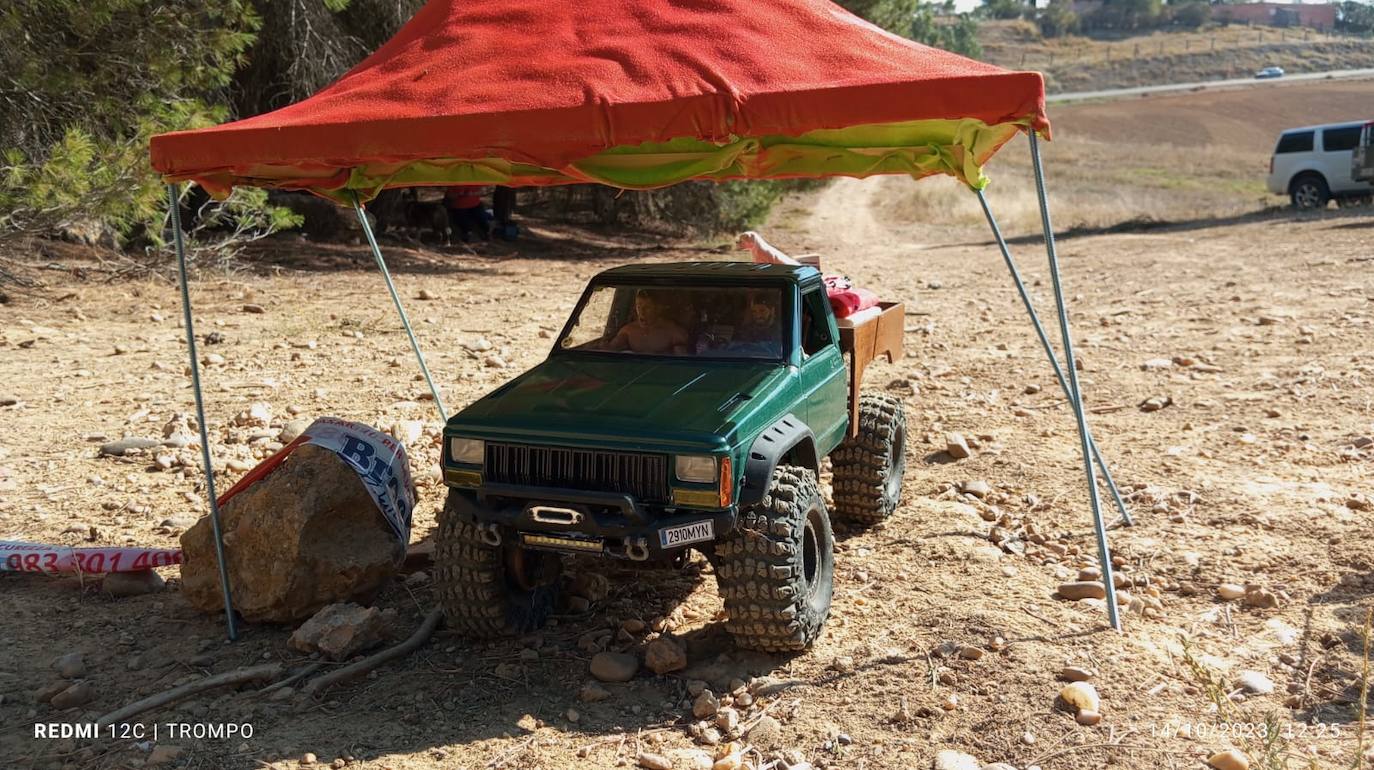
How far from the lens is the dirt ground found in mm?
4348

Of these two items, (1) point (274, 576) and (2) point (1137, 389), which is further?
(2) point (1137, 389)

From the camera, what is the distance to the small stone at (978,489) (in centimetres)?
708

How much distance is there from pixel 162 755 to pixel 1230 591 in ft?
15.4

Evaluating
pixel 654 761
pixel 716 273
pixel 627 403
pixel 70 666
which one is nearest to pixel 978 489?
pixel 716 273

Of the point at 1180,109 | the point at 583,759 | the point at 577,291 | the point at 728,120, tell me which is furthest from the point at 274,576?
the point at 1180,109

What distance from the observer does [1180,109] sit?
62125 mm

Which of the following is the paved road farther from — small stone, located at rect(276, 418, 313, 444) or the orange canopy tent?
the orange canopy tent

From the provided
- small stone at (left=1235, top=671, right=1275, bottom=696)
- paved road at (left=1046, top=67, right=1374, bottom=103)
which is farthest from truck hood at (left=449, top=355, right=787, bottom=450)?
paved road at (left=1046, top=67, right=1374, bottom=103)

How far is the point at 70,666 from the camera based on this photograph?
16.2 feet

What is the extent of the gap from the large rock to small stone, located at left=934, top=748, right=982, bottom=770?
2.77m

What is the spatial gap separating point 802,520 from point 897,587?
1.17 metres

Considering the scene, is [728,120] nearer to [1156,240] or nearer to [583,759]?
[583,759]

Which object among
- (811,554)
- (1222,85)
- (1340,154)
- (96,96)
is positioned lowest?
(811,554)

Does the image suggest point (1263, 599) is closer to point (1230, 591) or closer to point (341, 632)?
point (1230, 591)
